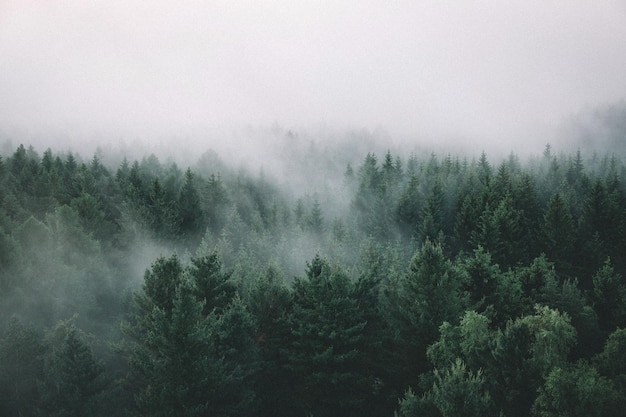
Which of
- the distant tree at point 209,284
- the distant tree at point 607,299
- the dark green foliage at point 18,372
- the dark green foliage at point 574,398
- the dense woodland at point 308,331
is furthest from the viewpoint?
the distant tree at point 607,299

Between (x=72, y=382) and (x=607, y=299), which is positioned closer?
(x=72, y=382)

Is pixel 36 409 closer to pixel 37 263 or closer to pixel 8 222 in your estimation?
pixel 37 263

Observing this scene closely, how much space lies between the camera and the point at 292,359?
87.4ft

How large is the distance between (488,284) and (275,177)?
99.9 m

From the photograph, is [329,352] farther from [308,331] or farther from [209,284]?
[209,284]

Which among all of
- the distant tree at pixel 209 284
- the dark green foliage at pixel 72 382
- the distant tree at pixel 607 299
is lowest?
the distant tree at pixel 607 299

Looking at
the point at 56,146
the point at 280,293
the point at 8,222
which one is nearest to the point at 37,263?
the point at 8,222

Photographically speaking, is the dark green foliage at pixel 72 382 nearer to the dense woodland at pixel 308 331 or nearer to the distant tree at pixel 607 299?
the dense woodland at pixel 308 331

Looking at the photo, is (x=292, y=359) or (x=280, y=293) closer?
(x=292, y=359)

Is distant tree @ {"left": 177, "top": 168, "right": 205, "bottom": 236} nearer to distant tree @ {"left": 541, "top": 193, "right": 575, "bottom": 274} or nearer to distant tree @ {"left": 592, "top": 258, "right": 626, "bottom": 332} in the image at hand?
distant tree @ {"left": 541, "top": 193, "right": 575, "bottom": 274}

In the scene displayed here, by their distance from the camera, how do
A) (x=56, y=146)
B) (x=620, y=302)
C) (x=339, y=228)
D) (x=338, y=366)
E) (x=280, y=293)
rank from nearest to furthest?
(x=338, y=366), (x=280, y=293), (x=620, y=302), (x=339, y=228), (x=56, y=146)

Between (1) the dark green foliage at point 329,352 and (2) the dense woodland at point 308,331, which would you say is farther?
(1) the dark green foliage at point 329,352

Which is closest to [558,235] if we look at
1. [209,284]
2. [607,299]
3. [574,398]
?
[607,299]

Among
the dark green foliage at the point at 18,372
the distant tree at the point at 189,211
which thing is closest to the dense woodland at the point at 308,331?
the dark green foliage at the point at 18,372
